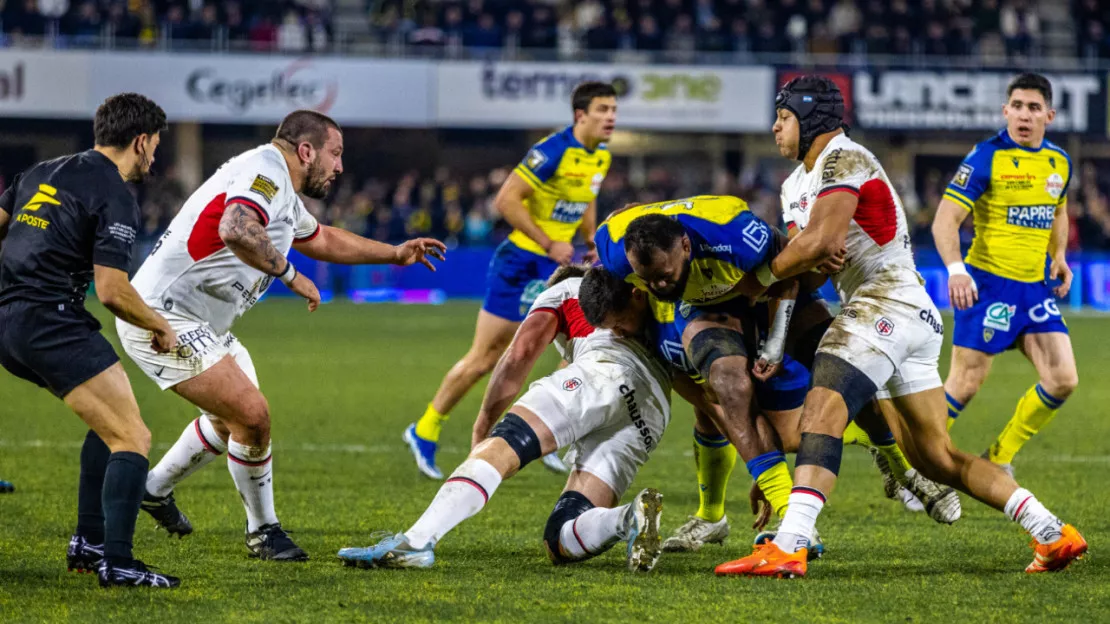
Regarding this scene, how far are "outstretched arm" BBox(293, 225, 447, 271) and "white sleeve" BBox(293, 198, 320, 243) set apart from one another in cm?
3

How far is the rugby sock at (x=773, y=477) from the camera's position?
602 cm

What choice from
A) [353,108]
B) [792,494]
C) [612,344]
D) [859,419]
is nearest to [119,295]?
[612,344]

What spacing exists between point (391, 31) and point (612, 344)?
2532 centimetres

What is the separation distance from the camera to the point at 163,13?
30656 millimetres

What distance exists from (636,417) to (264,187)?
6.31 ft

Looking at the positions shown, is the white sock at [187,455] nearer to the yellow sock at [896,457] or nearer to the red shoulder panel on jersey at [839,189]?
the red shoulder panel on jersey at [839,189]

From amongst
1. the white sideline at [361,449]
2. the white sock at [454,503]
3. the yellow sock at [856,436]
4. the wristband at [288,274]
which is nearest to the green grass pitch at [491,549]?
the white sideline at [361,449]

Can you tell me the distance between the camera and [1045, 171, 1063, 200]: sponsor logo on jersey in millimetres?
8367

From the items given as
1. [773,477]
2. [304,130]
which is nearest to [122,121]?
[304,130]

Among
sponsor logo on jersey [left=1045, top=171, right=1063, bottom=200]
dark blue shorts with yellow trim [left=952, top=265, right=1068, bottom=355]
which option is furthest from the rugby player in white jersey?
sponsor logo on jersey [left=1045, top=171, right=1063, bottom=200]

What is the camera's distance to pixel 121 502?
5402 millimetres

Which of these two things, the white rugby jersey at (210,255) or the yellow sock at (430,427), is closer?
the white rugby jersey at (210,255)

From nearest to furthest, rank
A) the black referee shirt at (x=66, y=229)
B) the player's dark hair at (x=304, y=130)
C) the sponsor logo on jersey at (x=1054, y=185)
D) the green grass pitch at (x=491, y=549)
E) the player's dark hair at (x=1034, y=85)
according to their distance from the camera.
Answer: the green grass pitch at (x=491, y=549) → the black referee shirt at (x=66, y=229) → the player's dark hair at (x=304, y=130) → the player's dark hair at (x=1034, y=85) → the sponsor logo on jersey at (x=1054, y=185)

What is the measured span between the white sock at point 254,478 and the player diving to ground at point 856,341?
2.08 meters
